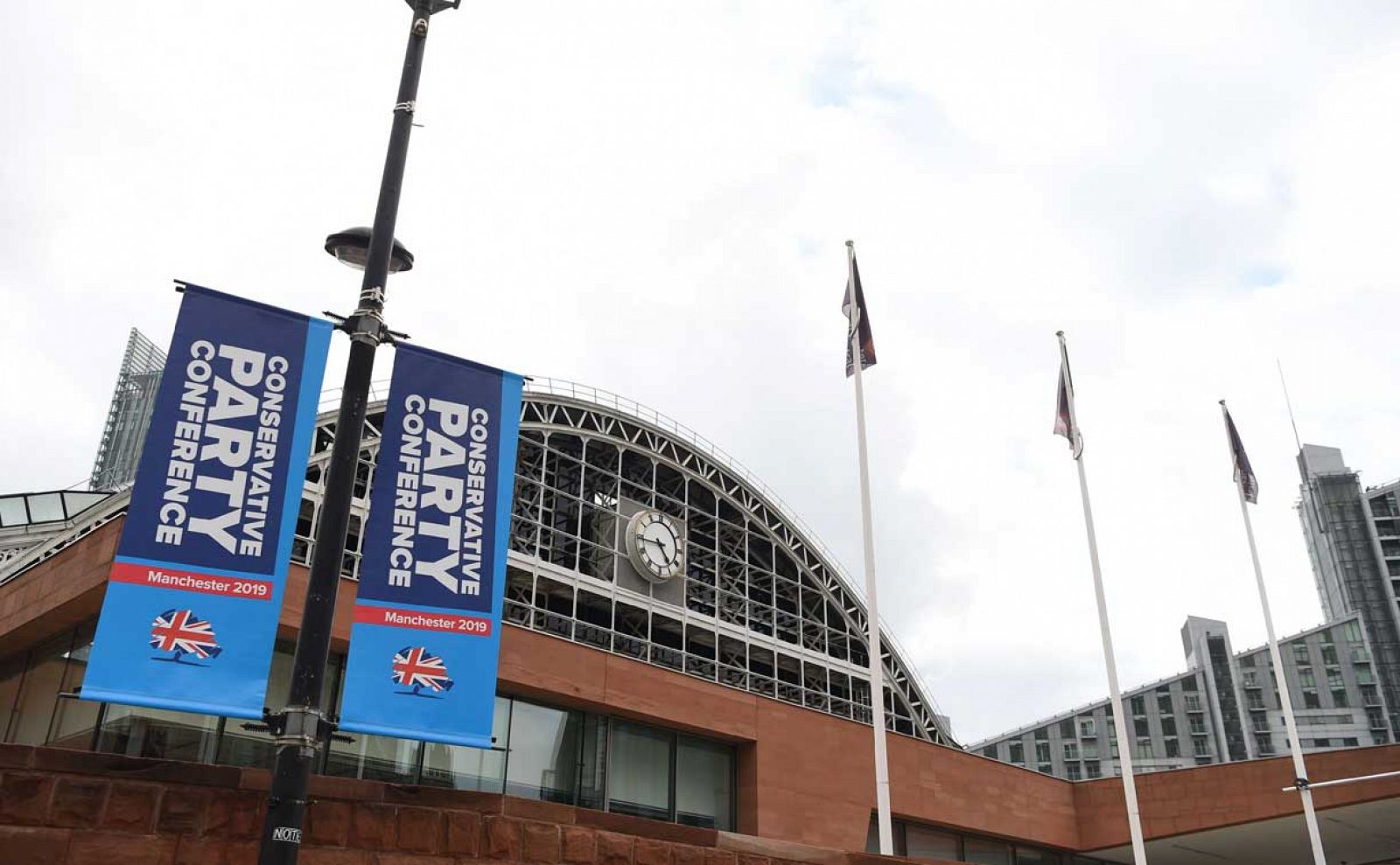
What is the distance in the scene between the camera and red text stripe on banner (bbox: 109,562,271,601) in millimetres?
10453

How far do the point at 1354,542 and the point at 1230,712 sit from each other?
2880 cm

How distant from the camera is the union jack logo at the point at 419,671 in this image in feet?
38.3

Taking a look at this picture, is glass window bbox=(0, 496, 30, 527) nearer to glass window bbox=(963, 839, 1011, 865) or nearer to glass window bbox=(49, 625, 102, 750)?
glass window bbox=(49, 625, 102, 750)

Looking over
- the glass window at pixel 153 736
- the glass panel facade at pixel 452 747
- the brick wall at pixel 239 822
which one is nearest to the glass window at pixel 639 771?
the glass panel facade at pixel 452 747

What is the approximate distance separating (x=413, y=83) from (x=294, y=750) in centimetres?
592

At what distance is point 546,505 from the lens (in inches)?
2019

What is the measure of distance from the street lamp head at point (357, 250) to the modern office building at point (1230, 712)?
4431 inches

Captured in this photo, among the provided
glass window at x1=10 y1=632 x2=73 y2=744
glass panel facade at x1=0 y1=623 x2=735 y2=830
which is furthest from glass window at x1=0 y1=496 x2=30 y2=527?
glass window at x1=10 y1=632 x2=73 y2=744

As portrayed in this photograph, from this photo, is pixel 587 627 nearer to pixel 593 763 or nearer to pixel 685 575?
pixel 685 575

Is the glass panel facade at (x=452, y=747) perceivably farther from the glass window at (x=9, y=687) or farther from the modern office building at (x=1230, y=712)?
the modern office building at (x=1230, y=712)

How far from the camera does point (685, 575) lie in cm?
4850

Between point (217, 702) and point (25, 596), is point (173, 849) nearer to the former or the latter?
point (217, 702)

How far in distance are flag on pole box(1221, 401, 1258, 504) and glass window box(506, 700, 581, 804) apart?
767 inches

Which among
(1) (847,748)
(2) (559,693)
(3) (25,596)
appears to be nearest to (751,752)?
(1) (847,748)
